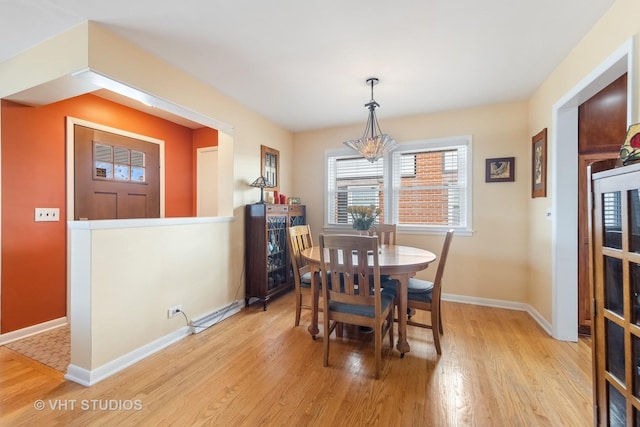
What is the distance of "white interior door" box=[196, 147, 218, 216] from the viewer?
416 centimetres

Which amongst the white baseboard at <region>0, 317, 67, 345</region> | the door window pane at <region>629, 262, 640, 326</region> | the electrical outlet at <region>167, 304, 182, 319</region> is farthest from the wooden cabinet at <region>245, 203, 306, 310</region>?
the door window pane at <region>629, 262, 640, 326</region>

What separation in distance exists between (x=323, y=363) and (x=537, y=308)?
8.00 ft

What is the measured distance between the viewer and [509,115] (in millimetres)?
3316

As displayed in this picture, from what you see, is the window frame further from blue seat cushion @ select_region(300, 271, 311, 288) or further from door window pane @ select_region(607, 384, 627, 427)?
door window pane @ select_region(607, 384, 627, 427)

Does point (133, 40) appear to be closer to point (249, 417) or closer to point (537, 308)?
point (249, 417)

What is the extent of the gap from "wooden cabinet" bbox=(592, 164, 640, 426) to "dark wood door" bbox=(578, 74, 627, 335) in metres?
1.63

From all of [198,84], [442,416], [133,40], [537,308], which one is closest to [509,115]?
[537,308]

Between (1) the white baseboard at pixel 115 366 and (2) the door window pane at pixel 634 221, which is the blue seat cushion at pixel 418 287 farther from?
(1) the white baseboard at pixel 115 366

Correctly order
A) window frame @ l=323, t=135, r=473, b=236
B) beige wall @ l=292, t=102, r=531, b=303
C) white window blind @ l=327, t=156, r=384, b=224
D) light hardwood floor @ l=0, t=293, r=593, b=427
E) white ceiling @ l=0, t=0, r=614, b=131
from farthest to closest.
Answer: white window blind @ l=327, t=156, r=384, b=224 → window frame @ l=323, t=135, r=473, b=236 → beige wall @ l=292, t=102, r=531, b=303 → white ceiling @ l=0, t=0, r=614, b=131 → light hardwood floor @ l=0, t=293, r=593, b=427

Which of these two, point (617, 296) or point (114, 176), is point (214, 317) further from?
point (617, 296)

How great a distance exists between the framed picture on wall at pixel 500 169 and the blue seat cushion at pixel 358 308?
2.21 m

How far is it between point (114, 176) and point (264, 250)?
6.49ft

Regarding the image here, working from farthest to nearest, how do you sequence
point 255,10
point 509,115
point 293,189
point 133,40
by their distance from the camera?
point 293,189
point 509,115
point 133,40
point 255,10

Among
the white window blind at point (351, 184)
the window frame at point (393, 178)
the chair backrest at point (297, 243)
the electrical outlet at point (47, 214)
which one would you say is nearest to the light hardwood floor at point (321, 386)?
the chair backrest at point (297, 243)
